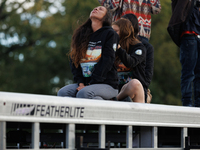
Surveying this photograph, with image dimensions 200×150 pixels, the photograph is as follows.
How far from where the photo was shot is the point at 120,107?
234 centimetres

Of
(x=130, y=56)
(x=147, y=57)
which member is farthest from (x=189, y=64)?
(x=130, y=56)

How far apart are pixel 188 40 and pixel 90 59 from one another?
4.89 feet

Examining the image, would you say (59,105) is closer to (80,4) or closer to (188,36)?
(188,36)

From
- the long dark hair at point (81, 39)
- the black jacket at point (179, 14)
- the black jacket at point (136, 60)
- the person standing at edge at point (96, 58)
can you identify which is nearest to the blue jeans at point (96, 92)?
the person standing at edge at point (96, 58)

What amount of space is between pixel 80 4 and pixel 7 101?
54.3ft

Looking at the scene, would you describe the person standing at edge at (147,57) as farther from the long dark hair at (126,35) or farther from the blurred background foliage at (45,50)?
the blurred background foliage at (45,50)

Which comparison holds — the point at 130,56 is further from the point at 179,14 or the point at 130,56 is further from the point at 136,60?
the point at 179,14

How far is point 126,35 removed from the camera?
4.05 meters

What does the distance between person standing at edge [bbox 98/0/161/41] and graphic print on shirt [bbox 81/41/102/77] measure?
140cm

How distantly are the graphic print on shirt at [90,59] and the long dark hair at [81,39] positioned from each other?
Result: 4 centimetres

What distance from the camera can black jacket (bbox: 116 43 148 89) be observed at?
370 cm

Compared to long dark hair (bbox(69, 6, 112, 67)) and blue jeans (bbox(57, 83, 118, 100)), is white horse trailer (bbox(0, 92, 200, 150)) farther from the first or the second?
long dark hair (bbox(69, 6, 112, 67))

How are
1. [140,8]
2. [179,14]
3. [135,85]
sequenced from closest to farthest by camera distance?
A: 1. [135,85]
2. [179,14]
3. [140,8]

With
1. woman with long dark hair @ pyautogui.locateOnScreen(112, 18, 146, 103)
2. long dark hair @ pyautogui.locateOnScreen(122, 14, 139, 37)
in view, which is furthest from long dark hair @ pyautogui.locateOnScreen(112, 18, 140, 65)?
long dark hair @ pyautogui.locateOnScreen(122, 14, 139, 37)
